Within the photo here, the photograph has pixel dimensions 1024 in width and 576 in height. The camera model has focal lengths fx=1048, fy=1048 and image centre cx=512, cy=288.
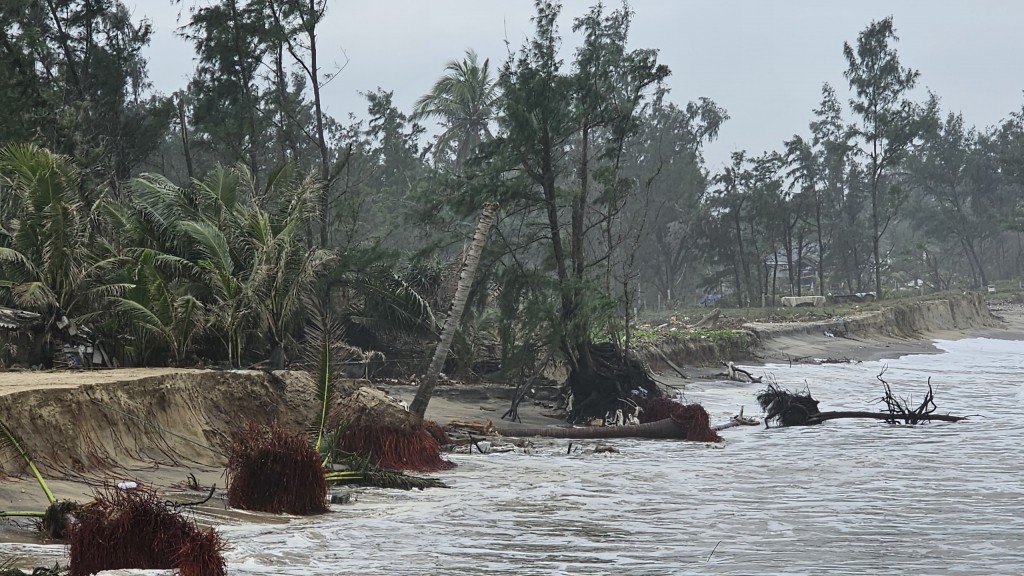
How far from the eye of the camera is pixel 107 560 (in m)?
6.23

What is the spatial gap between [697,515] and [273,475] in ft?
13.4

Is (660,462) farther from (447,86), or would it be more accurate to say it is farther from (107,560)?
(447,86)

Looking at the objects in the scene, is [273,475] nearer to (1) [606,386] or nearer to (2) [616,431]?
(2) [616,431]

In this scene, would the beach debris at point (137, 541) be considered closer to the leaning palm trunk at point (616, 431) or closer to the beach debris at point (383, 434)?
the beach debris at point (383, 434)

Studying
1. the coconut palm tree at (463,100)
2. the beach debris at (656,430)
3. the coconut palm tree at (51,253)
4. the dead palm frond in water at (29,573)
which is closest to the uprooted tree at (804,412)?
the beach debris at (656,430)

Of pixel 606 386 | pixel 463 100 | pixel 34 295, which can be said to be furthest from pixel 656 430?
pixel 463 100

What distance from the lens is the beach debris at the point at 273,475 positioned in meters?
9.21

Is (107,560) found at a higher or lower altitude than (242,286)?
lower

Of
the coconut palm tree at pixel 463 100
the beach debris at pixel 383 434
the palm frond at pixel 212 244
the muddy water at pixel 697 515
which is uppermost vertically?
the coconut palm tree at pixel 463 100

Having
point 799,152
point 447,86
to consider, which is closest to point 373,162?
point 447,86

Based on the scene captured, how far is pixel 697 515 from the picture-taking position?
1022 centimetres

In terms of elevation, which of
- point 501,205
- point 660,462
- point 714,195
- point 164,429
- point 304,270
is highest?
point 714,195

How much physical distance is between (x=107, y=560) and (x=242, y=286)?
34.8ft

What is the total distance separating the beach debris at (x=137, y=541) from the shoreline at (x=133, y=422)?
112cm
